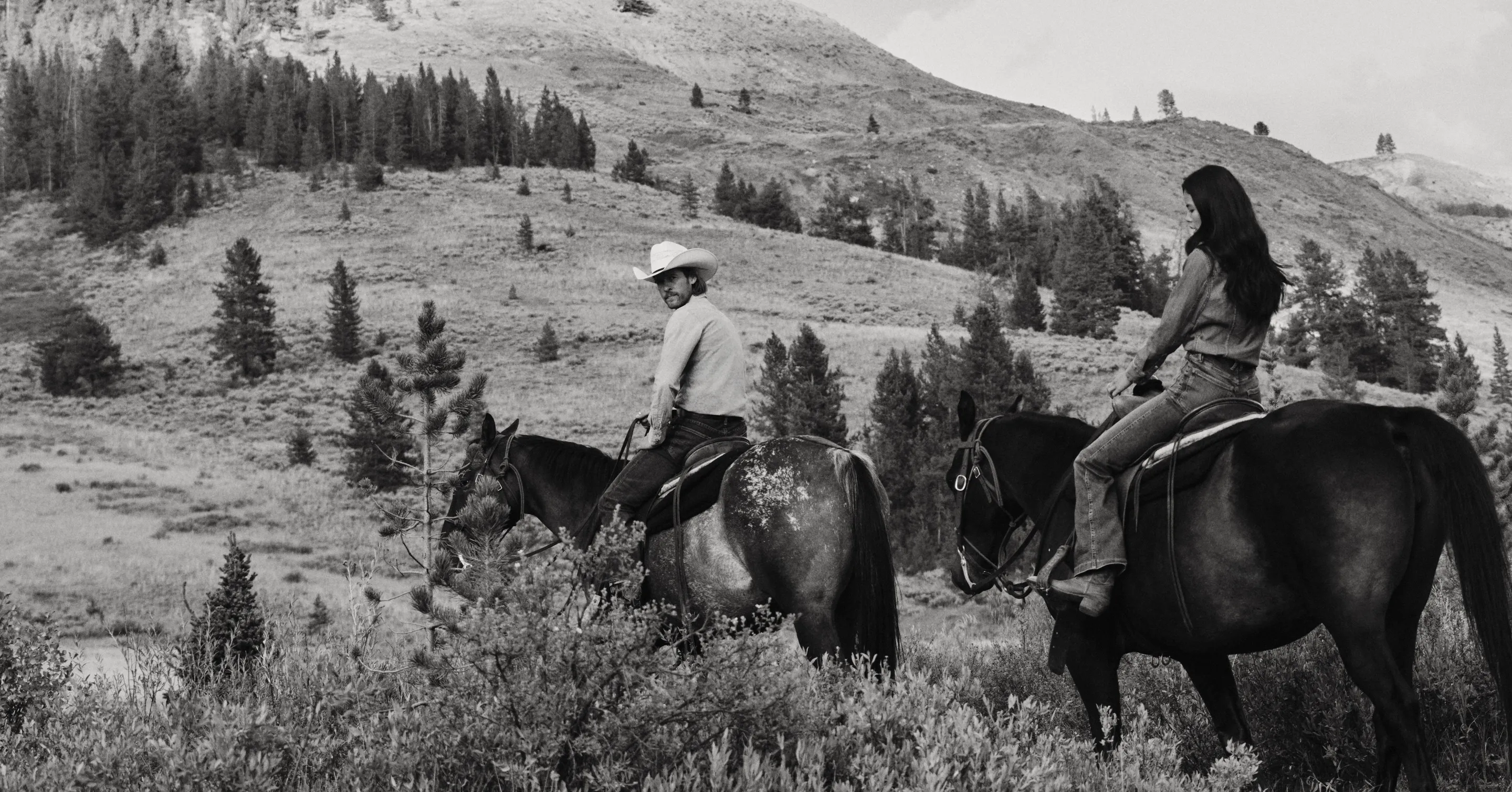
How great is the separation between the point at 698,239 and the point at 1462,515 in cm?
8218

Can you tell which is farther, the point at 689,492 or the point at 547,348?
the point at 547,348

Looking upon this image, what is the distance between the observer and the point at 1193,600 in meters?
4.55

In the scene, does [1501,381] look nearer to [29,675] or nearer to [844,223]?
[29,675]

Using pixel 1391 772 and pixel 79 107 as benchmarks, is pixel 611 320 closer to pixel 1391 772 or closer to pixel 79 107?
pixel 1391 772

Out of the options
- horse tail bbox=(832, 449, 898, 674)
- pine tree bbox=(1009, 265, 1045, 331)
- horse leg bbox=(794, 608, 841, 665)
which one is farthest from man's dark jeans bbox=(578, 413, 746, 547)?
pine tree bbox=(1009, 265, 1045, 331)

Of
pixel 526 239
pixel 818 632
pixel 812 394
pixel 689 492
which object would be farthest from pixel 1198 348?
pixel 526 239

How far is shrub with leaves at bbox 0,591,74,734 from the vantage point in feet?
15.6

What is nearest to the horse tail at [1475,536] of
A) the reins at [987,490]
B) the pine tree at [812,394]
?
the reins at [987,490]

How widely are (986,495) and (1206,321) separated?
1.58 metres

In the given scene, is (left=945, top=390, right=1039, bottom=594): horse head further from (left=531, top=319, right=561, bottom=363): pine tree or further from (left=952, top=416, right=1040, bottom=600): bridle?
(left=531, top=319, right=561, bottom=363): pine tree

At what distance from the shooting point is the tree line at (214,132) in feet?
279

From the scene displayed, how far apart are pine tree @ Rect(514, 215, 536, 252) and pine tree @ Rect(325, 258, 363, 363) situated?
72.4 feet

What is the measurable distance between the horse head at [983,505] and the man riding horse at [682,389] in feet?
4.35

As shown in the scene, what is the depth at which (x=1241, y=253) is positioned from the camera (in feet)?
15.3
